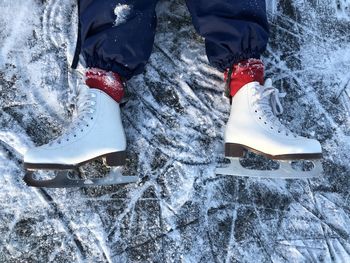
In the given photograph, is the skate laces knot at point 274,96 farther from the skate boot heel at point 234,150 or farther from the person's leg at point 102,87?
the person's leg at point 102,87

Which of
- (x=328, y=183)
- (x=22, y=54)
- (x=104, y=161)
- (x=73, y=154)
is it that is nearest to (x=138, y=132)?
(x=104, y=161)

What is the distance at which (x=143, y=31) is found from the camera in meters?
1.53

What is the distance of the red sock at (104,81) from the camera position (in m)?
1.52

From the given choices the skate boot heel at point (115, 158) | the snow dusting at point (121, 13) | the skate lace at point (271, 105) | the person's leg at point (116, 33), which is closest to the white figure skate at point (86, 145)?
the skate boot heel at point (115, 158)

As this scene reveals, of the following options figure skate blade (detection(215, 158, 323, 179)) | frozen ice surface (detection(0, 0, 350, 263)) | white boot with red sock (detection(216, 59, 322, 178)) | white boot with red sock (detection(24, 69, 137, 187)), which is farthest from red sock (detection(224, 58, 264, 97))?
white boot with red sock (detection(24, 69, 137, 187))

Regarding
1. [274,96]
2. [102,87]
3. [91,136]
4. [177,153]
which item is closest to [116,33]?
[102,87]

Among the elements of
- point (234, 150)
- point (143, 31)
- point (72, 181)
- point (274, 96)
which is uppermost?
point (143, 31)

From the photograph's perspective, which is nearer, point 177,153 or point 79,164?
point 79,164

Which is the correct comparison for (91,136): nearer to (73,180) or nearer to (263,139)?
(73,180)

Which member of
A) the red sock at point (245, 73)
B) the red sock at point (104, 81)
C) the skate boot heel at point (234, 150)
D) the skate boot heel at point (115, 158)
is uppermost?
the red sock at point (245, 73)

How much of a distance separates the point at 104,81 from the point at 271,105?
54 centimetres

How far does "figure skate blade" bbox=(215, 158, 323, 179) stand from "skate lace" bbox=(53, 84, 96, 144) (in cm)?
47

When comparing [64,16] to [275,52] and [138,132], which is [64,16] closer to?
[138,132]

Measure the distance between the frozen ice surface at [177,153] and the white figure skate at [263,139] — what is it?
0.19 ft
